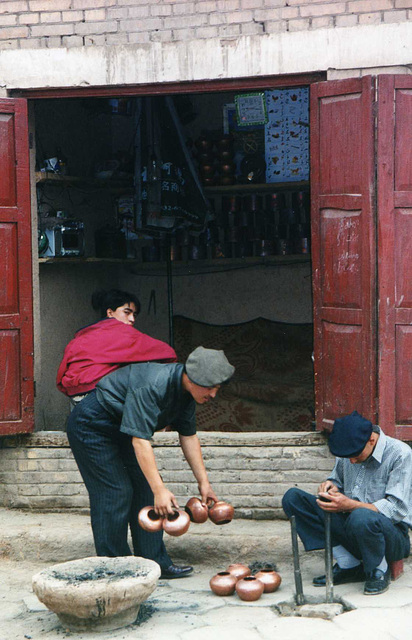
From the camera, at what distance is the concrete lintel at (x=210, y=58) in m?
5.60

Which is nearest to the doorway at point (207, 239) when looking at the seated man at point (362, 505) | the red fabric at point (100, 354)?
the red fabric at point (100, 354)

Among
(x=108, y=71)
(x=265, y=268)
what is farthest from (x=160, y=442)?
(x=265, y=268)

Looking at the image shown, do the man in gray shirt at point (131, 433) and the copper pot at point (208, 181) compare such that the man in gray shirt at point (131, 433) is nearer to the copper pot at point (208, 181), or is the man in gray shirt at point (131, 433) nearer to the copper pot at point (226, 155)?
the copper pot at point (208, 181)

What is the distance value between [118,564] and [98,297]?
209 centimetres

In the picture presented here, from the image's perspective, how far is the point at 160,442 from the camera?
608 cm

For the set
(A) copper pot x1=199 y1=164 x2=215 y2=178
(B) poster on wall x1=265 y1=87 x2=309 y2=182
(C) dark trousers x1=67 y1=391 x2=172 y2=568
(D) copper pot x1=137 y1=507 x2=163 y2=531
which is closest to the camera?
(D) copper pot x1=137 y1=507 x2=163 y2=531

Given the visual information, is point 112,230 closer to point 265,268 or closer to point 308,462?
point 265,268

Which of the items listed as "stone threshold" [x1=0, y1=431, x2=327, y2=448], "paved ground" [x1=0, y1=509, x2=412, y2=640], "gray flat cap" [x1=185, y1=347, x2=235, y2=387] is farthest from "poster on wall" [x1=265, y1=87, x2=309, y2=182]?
"gray flat cap" [x1=185, y1=347, x2=235, y2=387]

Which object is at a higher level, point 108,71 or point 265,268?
point 108,71

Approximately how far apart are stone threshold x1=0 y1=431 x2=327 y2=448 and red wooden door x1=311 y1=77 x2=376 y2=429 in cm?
14

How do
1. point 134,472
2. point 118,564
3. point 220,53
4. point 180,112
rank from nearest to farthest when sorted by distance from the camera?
point 118,564, point 134,472, point 220,53, point 180,112

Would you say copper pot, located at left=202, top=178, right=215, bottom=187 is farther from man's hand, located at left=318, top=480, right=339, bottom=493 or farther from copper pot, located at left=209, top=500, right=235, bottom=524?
copper pot, located at left=209, top=500, right=235, bottom=524

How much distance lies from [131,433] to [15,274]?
2.06m

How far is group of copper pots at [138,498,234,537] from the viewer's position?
4.39 meters
